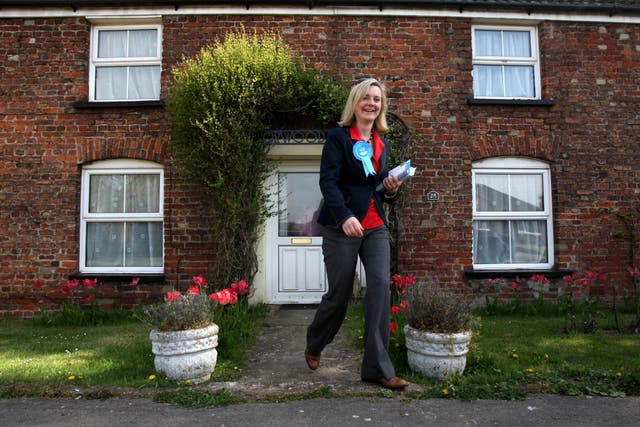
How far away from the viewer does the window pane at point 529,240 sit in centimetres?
701

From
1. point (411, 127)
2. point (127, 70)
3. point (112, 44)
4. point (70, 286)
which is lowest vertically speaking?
point (70, 286)

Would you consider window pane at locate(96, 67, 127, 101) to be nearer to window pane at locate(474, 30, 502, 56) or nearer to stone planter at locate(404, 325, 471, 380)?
window pane at locate(474, 30, 502, 56)

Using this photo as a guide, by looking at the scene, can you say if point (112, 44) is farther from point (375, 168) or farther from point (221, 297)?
point (375, 168)

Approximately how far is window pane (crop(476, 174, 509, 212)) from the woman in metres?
4.01

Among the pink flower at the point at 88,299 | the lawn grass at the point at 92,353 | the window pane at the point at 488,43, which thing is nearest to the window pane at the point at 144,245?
the pink flower at the point at 88,299

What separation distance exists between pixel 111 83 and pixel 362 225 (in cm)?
551

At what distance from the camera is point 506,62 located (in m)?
7.12

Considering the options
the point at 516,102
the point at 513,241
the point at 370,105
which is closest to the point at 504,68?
the point at 516,102

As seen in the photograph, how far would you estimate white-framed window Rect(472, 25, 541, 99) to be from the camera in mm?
7098

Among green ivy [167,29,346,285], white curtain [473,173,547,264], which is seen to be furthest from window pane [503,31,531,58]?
green ivy [167,29,346,285]

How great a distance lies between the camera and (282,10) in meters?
6.81

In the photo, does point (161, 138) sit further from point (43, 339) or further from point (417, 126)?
point (417, 126)

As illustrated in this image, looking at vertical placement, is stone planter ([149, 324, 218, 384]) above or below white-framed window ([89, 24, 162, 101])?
below

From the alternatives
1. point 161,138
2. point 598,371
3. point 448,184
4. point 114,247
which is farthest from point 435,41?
point 114,247
